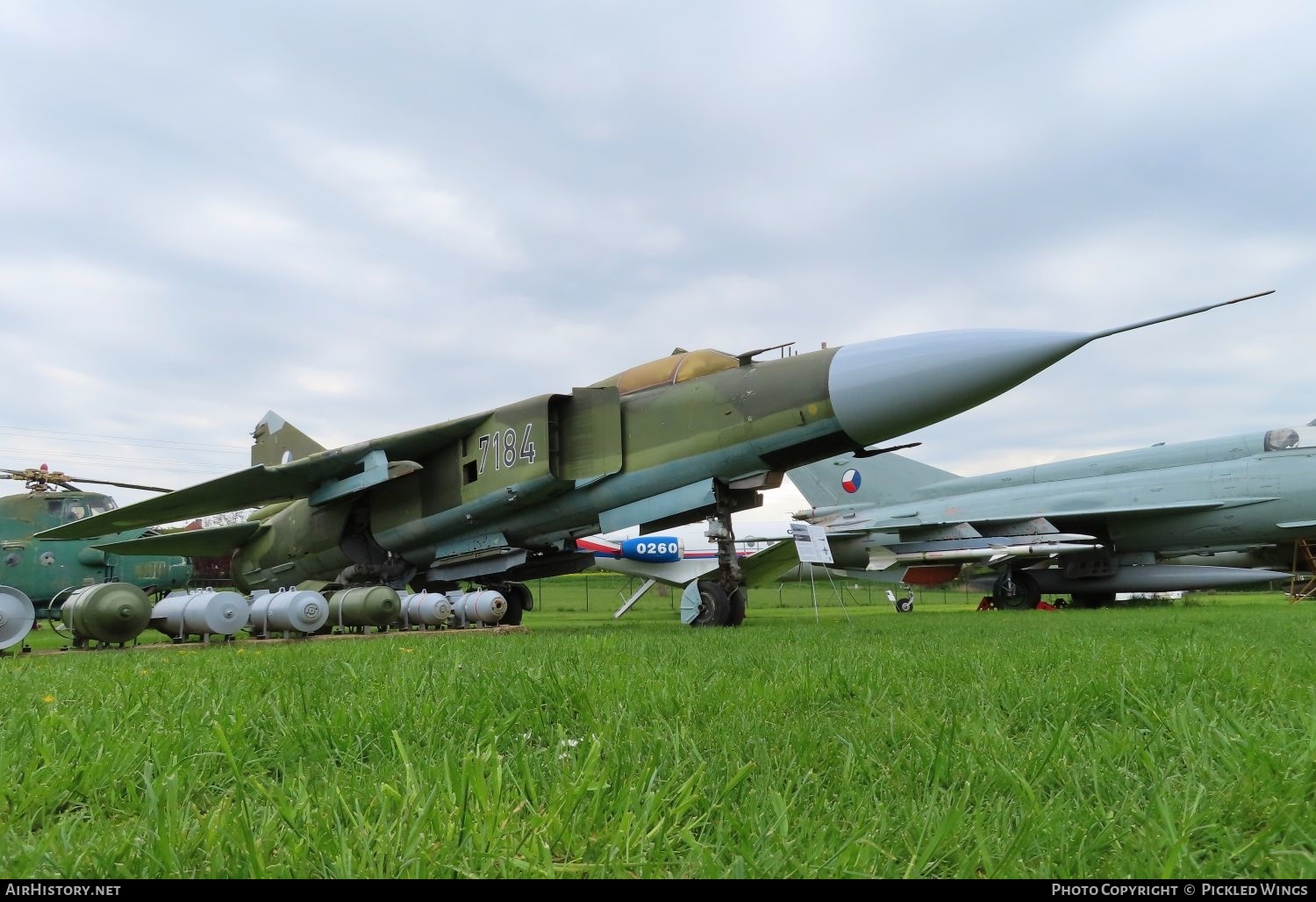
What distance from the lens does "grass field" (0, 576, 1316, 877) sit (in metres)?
1.23

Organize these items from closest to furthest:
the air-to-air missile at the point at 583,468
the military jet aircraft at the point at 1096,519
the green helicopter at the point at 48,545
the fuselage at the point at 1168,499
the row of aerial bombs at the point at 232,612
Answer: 1. the air-to-air missile at the point at 583,468
2. the row of aerial bombs at the point at 232,612
3. the green helicopter at the point at 48,545
4. the fuselage at the point at 1168,499
5. the military jet aircraft at the point at 1096,519

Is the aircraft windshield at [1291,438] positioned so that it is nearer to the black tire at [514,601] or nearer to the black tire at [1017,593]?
the black tire at [1017,593]

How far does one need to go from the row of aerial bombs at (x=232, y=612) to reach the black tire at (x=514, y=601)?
1.00 m

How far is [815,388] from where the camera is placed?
688cm

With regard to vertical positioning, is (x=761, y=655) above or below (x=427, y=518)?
below

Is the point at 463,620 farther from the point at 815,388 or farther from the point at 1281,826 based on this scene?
the point at 1281,826

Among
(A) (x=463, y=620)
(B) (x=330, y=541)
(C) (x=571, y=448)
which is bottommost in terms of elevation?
(A) (x=463, y=620)

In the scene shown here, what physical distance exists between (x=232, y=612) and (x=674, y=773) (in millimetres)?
7910

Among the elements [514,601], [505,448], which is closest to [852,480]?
[514,601]

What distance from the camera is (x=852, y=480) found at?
20.4 m

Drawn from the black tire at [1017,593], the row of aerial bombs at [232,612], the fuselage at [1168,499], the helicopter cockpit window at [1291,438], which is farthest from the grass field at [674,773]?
the black tire at [1017,593]

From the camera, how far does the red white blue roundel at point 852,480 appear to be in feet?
66.7

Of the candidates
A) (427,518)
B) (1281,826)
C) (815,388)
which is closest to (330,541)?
(427,518)
